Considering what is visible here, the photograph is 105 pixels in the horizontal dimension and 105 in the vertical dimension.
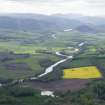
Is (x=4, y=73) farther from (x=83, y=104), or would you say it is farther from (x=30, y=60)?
(x=83, y=104)

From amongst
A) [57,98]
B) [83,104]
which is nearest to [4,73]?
[57,98]

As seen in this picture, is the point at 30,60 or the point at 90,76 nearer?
the point at 90,76

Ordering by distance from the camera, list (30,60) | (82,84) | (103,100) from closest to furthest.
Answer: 1. (103,100)
2. (82,84)
3. (30,60)

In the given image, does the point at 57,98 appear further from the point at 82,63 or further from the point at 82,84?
the point at 82,63

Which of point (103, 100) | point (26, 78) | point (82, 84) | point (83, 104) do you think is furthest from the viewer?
point (26, 78)

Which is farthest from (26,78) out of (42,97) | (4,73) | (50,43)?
(50,43)

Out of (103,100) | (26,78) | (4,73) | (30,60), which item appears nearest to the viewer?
(103,100)
